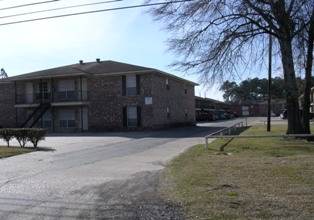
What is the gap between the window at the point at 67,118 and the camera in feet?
146

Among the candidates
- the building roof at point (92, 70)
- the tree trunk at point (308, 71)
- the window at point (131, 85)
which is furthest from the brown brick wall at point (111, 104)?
the tree trunk at point (308, 71)

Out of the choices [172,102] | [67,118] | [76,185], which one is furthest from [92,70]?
[76,185]

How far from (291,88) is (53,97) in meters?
28.2

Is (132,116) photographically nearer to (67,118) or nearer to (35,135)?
(67,118)

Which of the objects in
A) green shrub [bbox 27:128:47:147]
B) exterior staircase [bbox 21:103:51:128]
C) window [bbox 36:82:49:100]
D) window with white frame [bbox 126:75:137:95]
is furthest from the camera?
window [bbox 36:82:49:100]

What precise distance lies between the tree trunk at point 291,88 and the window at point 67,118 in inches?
1024

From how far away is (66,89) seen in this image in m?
45.0

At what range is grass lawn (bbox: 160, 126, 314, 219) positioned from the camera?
711cm

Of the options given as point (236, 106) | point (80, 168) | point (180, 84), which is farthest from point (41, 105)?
point (236, 106)

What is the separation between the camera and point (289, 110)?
2408 cm

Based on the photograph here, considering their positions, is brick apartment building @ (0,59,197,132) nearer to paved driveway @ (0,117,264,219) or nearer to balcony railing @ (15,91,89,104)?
balcony railing @ (15,91,89,104)

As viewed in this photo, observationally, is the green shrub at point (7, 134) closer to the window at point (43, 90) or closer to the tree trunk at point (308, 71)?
the tree trunk at point (308, 71)

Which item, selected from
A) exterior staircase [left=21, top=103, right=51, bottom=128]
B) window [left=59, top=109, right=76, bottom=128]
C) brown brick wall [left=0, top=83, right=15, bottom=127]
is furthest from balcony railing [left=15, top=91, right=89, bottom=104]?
brown brick wall [left=0, top=83, right=15, bottom=127]

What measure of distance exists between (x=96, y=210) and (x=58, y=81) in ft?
127
